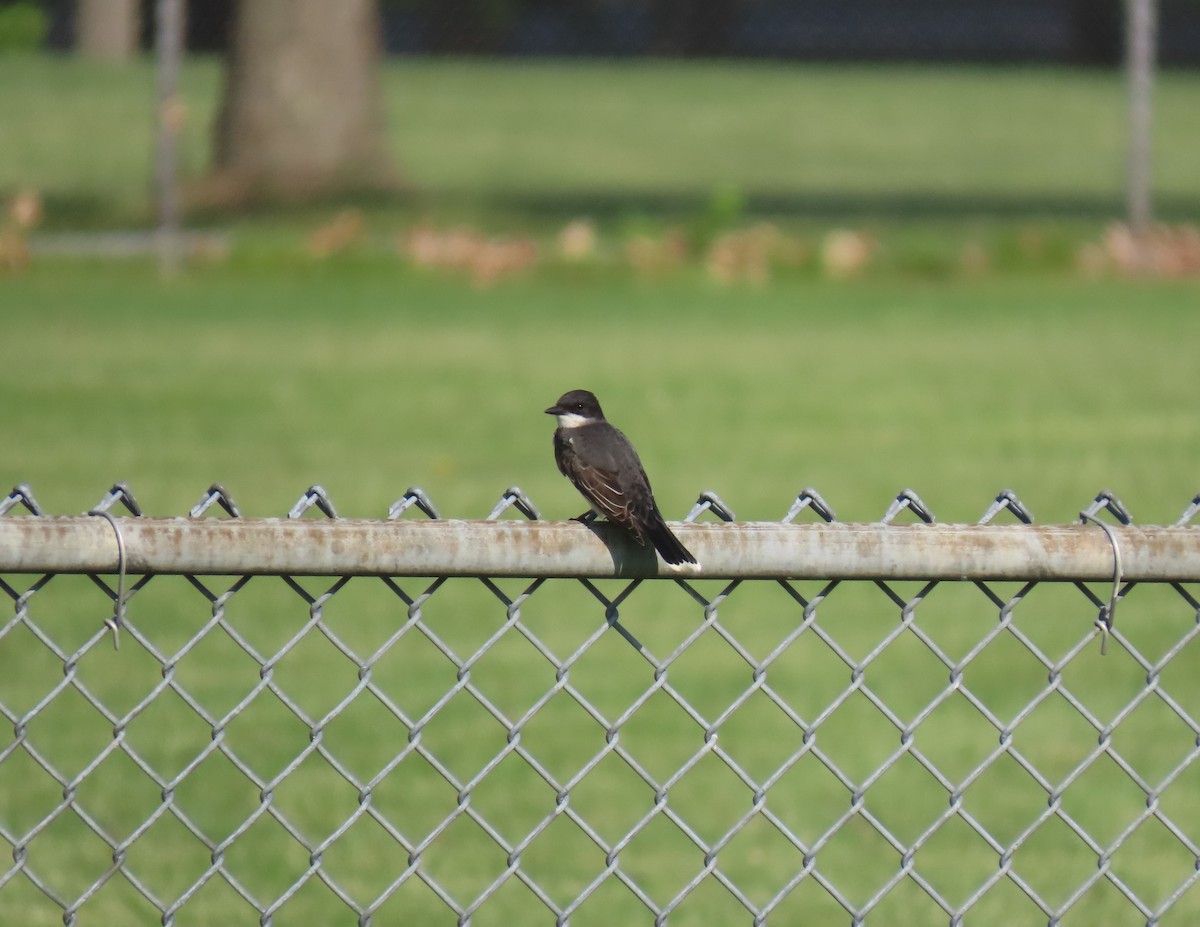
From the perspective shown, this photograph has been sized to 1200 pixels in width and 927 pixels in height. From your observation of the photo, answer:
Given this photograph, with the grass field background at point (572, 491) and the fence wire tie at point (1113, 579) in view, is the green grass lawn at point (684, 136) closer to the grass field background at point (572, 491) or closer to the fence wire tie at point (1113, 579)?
the grass field background at point (572, 491)

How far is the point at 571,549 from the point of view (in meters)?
2.68

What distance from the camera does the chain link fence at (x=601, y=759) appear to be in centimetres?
410

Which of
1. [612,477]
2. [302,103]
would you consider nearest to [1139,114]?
[302,103]

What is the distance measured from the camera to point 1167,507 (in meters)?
7.34

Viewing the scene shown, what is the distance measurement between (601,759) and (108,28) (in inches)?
708

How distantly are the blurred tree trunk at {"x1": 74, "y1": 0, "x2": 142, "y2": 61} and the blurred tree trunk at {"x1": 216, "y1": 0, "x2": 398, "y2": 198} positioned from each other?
8.87ft

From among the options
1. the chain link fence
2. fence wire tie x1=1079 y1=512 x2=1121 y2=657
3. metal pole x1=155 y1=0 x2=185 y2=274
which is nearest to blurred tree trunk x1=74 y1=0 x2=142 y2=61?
metal pole x1=155 y1=0 x2=185 y2=274

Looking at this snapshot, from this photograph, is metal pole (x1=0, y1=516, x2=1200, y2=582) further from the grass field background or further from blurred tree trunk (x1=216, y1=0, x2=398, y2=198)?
blurred tree trunk (x1=216, y1=0, x2=398, y2=198)

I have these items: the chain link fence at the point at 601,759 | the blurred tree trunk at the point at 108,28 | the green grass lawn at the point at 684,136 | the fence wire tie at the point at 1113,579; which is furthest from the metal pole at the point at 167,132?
the fence wire tie at the point at 1113,579

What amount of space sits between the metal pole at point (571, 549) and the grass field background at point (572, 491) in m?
0.46

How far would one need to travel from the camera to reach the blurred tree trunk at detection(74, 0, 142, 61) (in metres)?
19.6

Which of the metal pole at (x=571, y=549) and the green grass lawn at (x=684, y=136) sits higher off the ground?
the metal pole at (x=571, y=549)

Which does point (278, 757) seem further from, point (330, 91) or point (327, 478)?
point (330, 91)

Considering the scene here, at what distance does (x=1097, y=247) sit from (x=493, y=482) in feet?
25.5
